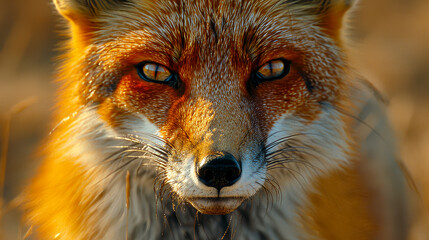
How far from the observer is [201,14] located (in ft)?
9.82

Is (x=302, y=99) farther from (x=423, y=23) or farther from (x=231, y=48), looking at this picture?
(x=423, y=23)

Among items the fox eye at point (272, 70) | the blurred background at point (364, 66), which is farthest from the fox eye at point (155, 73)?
the blurred background at point (364, 66)

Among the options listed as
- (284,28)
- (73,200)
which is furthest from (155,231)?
(284,28)

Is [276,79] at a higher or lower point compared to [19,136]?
higher

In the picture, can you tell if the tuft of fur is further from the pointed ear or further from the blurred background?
the blurred background

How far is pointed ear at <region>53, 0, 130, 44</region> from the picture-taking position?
317 cm

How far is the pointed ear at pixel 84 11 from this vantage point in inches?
125

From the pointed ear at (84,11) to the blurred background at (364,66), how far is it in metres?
2.31

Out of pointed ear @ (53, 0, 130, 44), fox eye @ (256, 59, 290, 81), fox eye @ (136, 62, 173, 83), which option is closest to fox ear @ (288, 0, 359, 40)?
fox eye @ (256, 59, 290, 81)

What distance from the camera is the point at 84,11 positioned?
10.5 ft

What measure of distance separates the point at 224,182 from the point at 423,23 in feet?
22.7

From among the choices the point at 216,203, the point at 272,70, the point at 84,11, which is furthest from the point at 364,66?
the point at 216,203

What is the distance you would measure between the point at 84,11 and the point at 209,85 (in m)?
0.96

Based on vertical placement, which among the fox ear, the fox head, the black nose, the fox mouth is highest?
the fox ear
